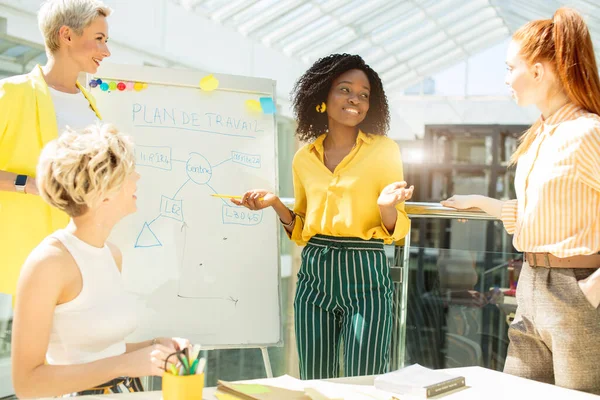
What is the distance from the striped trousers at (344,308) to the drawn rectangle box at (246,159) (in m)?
0.65

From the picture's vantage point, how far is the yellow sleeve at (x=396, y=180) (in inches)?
85.1

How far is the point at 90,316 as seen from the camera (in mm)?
1497

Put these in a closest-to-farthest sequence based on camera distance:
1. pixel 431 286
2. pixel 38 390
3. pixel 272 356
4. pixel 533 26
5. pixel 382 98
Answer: pixel 38 390 → pixel 533 26 → pixel 382 98 → pixel 431 286 → pixel 272 356

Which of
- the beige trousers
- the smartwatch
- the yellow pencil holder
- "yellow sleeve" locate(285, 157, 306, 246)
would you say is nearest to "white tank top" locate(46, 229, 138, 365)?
the yellow pencil holder

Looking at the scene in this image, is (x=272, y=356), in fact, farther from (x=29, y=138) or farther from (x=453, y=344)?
(x=29, y=138)

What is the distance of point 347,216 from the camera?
2.15 m

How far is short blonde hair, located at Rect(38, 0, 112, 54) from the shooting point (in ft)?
7.13

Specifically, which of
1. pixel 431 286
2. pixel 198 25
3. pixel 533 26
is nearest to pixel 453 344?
pixel 431 286

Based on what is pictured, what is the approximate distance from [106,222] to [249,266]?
3.93ft

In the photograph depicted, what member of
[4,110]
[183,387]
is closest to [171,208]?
[4,110]

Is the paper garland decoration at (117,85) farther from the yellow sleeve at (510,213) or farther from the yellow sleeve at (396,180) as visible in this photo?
the yellow sleeve at (510,213)

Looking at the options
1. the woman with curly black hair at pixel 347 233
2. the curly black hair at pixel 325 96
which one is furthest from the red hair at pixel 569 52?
the curly black hair at pixel 325 96

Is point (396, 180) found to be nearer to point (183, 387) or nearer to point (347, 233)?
point (347, 233)

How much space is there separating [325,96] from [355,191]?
42cm
